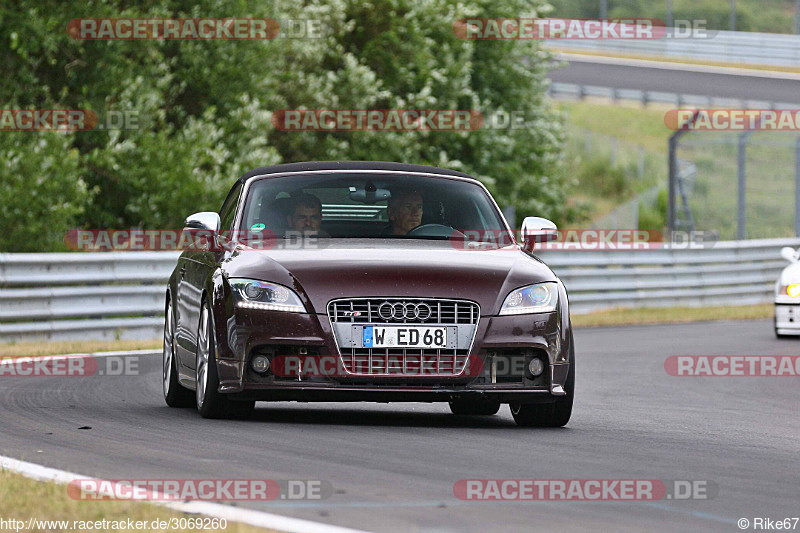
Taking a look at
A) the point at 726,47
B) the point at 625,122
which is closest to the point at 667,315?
the point at 726,47

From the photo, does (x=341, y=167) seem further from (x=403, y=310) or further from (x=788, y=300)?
(x=788, y=300)

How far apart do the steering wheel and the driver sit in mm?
36

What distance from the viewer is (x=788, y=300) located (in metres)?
20.0

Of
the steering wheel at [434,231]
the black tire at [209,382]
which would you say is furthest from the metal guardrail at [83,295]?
the steering wheel at [434,231]

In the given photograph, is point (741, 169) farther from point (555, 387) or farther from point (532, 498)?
point (532, 498)

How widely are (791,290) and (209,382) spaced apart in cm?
1196

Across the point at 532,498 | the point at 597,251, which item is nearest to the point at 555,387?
the point at 532,498

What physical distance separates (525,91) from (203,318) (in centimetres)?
3005

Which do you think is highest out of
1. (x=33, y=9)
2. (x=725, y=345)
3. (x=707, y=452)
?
(x=33, y=9)

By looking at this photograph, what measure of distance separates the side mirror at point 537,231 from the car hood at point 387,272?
2.44 feet

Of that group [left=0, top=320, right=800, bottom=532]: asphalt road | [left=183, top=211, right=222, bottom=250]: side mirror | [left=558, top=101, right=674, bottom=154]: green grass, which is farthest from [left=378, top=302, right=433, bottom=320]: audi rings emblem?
[left=558, top=101, right=674, bottom=154]: green grass

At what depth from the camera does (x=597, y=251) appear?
25.6m

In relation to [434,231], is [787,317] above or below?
below

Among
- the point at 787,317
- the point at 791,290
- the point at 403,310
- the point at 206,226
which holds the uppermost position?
the point at 206,226
